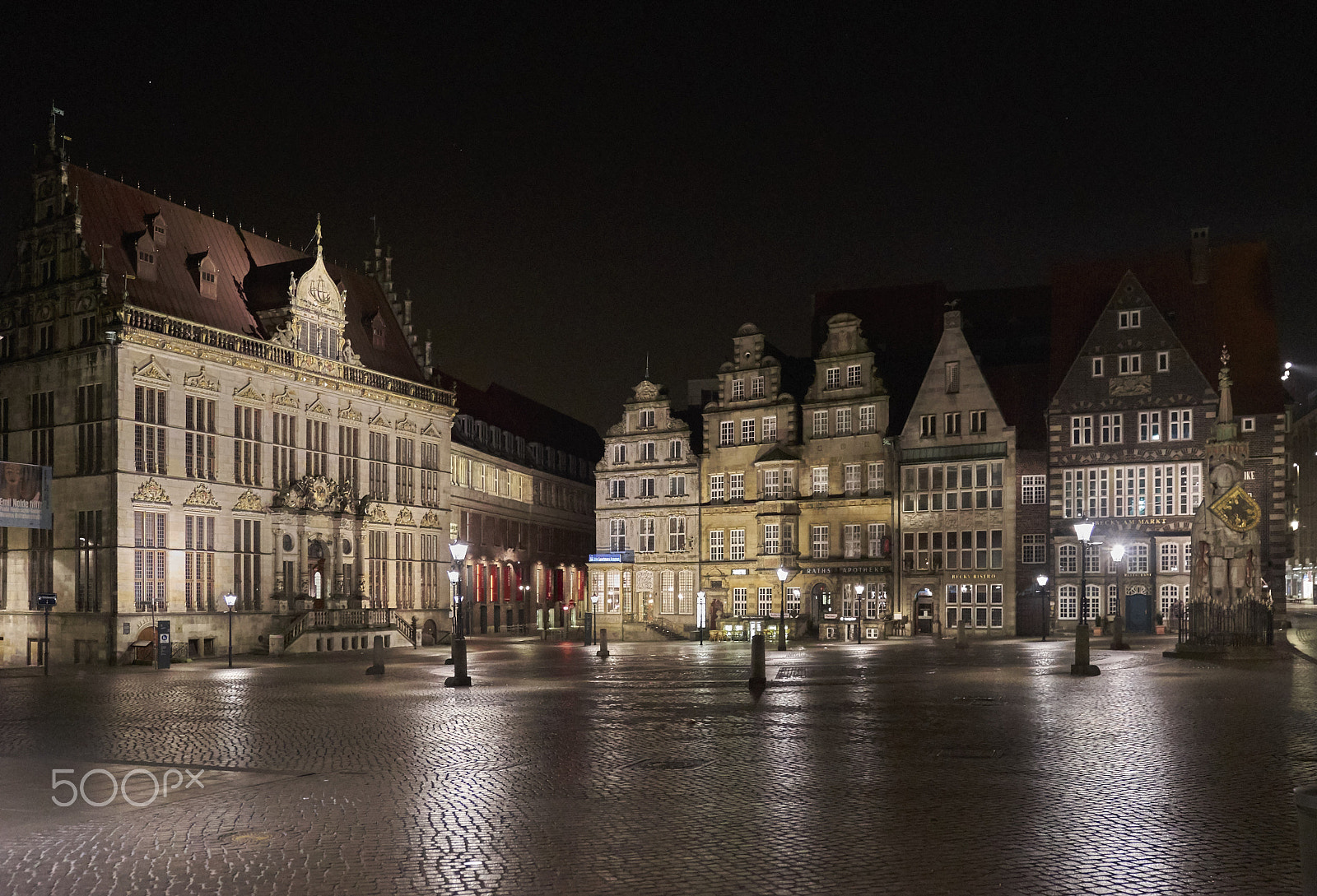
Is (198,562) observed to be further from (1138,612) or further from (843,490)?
(1138,612)

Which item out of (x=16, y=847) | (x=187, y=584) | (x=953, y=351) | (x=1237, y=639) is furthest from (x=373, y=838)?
(x=953, y=351)

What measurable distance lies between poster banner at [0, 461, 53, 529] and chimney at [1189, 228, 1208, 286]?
52.6 meters

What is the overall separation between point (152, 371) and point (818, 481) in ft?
109

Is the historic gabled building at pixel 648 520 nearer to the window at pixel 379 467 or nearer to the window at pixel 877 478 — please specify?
the window at pixel 877 478

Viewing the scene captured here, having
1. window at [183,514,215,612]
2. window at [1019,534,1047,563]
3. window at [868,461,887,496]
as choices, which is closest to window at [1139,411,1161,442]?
window at [1019,534,1047,563]

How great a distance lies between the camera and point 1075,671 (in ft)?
96.7

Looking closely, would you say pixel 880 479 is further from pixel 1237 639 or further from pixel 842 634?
pixel 1237 639

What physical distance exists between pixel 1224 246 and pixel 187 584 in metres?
51.4

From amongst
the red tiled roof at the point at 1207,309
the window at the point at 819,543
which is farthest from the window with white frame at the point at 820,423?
the red tiled roof at the point at 1207,309

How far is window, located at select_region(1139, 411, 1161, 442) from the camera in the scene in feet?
195

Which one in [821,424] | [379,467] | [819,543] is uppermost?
[821,424]

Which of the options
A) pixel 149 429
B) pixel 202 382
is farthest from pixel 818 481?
pixel 149 429

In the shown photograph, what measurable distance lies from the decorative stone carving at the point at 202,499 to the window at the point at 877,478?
104 feet

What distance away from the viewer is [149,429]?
50250 millimetres
